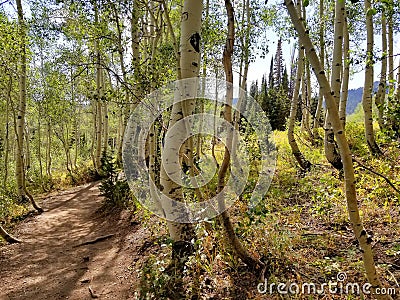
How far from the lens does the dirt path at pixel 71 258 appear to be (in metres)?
3.98

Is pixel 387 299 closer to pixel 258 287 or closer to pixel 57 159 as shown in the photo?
pixel 258 287

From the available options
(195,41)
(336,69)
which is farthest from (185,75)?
(336,69)

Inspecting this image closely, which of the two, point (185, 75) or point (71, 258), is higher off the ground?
point (185, 75)

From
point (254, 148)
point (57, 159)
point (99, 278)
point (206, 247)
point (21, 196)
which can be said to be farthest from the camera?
point (57, 159)

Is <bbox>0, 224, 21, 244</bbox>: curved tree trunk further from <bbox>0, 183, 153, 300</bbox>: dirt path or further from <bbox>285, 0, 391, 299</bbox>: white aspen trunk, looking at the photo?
<bbox>285, 0, 391, 299</bbox>: white aspen trunk

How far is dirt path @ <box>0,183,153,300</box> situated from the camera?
3.98m

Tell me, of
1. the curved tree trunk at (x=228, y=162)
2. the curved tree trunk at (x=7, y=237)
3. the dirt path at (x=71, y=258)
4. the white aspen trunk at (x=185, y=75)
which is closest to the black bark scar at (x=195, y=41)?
the white aspen trunk at (x=185, y=75)

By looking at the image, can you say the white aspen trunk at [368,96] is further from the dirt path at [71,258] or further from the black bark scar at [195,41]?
the dirt path at [71,258]

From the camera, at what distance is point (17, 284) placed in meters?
4.32

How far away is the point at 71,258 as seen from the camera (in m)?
5.12

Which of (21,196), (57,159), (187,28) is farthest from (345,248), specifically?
(57,159)

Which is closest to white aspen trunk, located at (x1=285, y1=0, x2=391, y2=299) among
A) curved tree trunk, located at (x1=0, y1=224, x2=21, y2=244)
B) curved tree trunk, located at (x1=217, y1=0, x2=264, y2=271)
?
curved tree trunk, located at (x1=217, y1=0, x2=264, y2=271)

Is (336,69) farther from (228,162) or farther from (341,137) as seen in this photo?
(341,137)

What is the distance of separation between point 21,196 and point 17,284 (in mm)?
6167
